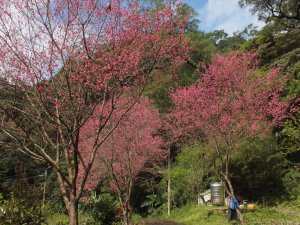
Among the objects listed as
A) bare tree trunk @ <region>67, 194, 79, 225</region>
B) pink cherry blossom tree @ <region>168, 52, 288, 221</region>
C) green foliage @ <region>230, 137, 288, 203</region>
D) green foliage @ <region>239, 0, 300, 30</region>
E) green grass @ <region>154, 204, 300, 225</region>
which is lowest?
green grass @ <region>154, 204, 300, 225</region>

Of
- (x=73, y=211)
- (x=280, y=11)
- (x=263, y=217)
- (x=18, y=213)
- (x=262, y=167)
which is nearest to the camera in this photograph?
(x=73, y=211)

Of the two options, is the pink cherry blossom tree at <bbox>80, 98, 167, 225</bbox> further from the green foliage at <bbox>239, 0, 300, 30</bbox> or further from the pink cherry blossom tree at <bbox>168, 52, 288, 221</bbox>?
the green foliage at <bbox>239, 0, 300, 30</bbox>

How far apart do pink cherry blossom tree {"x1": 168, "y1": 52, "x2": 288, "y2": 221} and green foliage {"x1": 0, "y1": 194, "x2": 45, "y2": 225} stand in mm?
5386

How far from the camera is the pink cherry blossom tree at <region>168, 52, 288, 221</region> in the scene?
10.9 m

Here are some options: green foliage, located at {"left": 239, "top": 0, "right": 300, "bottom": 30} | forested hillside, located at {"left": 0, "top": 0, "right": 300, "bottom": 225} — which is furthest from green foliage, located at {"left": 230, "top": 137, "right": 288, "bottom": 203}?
green foliage, located at {"left": 239, "top": 0, "right": 300, "bottom": 30}

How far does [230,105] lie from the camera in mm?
11523

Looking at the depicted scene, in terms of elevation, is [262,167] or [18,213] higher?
[262,167]

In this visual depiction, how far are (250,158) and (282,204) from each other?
2.28 metres

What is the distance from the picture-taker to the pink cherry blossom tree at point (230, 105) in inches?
430

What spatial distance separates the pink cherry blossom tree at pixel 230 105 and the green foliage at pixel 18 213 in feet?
17.7

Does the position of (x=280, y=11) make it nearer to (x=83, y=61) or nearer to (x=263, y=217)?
(x=263, y=217)

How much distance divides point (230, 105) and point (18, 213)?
24.5 feet

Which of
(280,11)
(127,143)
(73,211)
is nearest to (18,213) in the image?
(73,211)

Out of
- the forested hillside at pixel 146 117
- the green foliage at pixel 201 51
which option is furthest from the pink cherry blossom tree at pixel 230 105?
the green foliage at pixel 201 51
